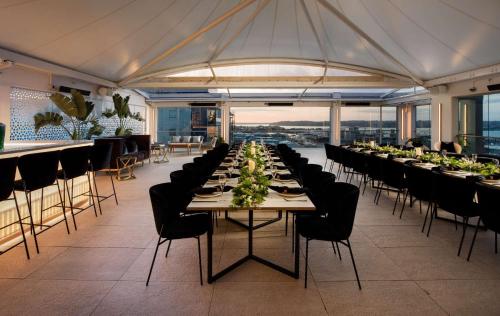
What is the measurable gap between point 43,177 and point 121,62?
6746 millimetres

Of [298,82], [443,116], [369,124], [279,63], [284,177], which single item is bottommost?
[284,177]

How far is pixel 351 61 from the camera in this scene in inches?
434

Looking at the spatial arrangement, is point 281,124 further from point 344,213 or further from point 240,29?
point 344,213

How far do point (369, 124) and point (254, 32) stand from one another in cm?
1080

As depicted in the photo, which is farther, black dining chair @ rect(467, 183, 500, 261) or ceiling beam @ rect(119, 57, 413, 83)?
ceiling beam @ rect(119, 57, 413, 83)

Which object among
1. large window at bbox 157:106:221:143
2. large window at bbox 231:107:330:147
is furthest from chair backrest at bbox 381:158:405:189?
large window at bbox 157:106:221:143

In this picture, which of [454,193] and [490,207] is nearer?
[490,207]

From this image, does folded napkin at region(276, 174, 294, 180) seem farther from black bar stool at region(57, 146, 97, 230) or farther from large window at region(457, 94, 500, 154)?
large window at region(457, 94, 500, 154)

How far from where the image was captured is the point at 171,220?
298cm

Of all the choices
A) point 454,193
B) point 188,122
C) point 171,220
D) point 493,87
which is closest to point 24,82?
point 171,220

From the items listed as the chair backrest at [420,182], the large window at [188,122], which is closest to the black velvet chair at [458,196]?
the chair backrest at [420,182]

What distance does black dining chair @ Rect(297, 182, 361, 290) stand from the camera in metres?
2.79

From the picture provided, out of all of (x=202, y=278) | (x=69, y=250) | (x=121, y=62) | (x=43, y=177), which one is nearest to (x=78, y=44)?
(x=121, y=62)

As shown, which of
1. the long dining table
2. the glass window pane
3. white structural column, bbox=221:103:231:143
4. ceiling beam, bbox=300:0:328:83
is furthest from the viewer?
the glass window pane
